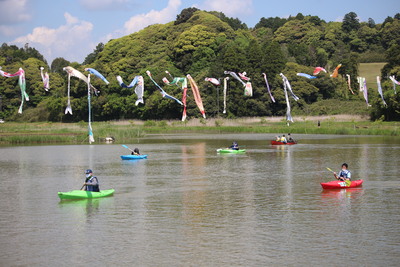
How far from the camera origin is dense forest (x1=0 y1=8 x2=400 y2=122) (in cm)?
7575

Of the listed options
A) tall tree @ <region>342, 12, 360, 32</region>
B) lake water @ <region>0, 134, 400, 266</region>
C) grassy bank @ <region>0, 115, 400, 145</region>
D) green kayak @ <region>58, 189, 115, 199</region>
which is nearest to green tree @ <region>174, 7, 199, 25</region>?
grassy bank @ <region>0, 115, 400, 145</region>

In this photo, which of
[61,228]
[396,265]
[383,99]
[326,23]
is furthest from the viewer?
[326,23]

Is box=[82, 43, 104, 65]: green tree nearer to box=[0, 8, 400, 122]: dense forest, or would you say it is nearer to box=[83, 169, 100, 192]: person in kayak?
box=[0, 8, 400, 122]: dense forest

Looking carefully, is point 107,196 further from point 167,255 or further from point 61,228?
point 167,255

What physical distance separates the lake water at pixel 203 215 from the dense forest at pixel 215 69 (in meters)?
39.3

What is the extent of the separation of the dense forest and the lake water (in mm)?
39338

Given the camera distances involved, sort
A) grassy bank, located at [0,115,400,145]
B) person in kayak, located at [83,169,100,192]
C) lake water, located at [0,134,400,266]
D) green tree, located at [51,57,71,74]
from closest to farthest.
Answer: lake water, located at [0,134,400,266] → person in kayak, located at [83,169,100,192] → grassy bank, located at [0,115,400,145] → green tree, located at [51,57,71,74]

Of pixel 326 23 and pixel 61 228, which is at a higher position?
pixel 326 23

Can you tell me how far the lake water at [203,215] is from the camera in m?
14.4

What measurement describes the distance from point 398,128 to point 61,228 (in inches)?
1830

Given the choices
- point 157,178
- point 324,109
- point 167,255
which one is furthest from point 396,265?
point 324,109

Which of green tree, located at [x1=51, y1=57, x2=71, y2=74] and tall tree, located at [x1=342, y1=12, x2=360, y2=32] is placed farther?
green tree, located at [x1=51, y1=57, x2=71, y2=74]

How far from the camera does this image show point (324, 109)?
73875 mm

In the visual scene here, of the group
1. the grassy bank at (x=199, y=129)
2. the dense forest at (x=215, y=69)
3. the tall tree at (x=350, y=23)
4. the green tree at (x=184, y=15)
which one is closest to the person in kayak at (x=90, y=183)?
the grassy bank at (x=199, y=129)
